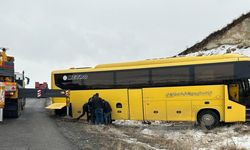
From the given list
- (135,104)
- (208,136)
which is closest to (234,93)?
(208,136)

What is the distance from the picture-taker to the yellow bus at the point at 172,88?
65.1 feet

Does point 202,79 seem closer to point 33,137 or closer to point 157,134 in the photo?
point 157,134

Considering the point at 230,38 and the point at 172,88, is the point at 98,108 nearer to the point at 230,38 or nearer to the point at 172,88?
the point at 172,88

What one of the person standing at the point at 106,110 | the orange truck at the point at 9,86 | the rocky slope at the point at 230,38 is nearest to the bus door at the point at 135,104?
the person standing at the point at 106,110

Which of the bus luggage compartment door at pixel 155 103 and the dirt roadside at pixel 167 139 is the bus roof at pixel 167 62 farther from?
the dirt roadside at pixel 167 139

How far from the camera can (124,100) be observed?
2231cm

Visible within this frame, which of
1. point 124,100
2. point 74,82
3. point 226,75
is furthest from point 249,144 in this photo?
point 74,82

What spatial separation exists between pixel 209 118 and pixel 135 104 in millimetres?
3764

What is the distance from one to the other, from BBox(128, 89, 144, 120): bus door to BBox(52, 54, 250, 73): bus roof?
1.22 m

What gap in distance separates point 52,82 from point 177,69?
7.42m

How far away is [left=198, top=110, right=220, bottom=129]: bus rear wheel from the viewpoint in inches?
797

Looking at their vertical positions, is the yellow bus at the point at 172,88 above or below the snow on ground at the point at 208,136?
above

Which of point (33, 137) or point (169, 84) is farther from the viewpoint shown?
point (169, 84)

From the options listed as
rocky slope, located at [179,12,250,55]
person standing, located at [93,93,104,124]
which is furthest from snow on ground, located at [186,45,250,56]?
person standing, located at [93,93,104,124]
